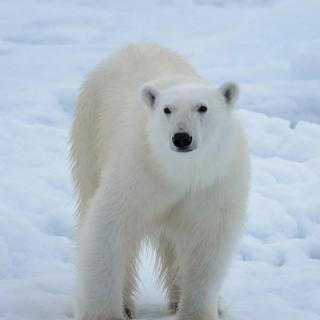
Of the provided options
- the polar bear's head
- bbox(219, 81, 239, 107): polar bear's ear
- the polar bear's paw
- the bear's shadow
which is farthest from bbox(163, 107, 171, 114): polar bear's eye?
Result: the polar bear's paw

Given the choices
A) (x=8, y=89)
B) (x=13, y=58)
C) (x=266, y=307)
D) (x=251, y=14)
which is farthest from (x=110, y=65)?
(x=251, y=14)

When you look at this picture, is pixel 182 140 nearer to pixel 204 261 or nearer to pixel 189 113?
pixel 189 113

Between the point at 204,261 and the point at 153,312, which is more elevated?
the point at 204,261

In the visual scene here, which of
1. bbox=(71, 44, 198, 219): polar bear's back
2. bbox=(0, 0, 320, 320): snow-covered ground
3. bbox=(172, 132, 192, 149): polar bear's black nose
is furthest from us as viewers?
bbox=(0, 0, 320, 320): snow-covered ground

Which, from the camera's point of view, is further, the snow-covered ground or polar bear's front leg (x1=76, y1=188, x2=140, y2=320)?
the snow-covered ground

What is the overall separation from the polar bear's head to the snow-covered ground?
3.07 ft

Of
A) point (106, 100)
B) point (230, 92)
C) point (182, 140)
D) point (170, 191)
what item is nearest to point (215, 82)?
point (106, 100)

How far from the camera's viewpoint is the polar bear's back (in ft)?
12.4

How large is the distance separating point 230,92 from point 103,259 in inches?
30.4

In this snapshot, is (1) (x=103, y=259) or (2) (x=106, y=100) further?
(2) (x=106, y=100)

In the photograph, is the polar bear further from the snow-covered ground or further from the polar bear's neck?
the snow-covered ground

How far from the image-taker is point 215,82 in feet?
29.0

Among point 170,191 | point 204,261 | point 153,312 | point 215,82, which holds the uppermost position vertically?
point 170,191

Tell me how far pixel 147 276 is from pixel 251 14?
7.44 m
